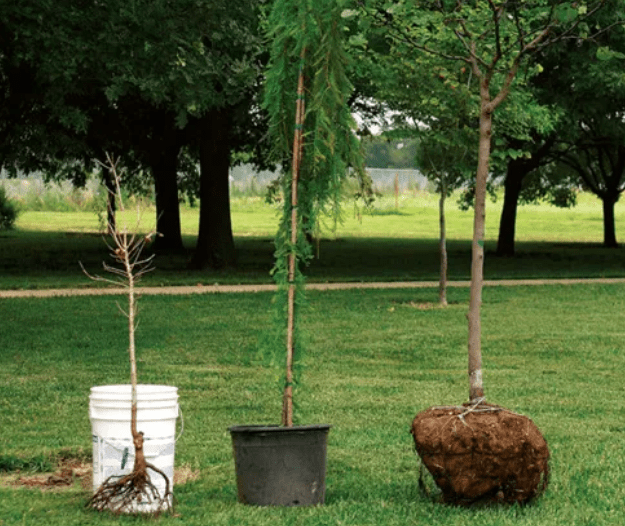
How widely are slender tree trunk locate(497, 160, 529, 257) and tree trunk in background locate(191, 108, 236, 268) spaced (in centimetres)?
1173

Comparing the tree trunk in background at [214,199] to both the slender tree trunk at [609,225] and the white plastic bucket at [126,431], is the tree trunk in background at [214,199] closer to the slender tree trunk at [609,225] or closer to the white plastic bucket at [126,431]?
the white plastic bucket at [126,431]

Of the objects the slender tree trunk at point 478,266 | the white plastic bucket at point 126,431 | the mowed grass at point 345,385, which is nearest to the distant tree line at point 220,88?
the slender tree trunk at point 478,266

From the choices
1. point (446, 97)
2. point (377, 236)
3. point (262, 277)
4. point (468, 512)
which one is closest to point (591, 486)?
point (468, 512)

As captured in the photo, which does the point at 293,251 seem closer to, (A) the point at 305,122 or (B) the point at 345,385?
(A) the point at 305,122

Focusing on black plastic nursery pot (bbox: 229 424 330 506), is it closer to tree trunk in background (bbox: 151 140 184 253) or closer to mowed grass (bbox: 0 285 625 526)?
mowed grass (bbox: 0 285 625 526)

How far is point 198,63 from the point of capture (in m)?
18.3

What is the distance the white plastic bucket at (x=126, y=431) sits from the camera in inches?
257

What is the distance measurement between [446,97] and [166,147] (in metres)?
16.0

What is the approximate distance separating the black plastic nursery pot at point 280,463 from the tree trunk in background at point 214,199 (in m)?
21.8

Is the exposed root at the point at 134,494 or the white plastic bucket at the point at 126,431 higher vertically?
the white plastic bucket at the point at 126,431

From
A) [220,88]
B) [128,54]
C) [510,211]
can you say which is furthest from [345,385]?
[510,211]

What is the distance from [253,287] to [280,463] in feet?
54.5

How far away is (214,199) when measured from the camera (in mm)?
28875

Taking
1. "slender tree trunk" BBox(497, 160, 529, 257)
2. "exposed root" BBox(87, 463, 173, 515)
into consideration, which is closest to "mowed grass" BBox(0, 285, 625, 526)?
"exposed root" BBox(87, 463, 173, 515)
